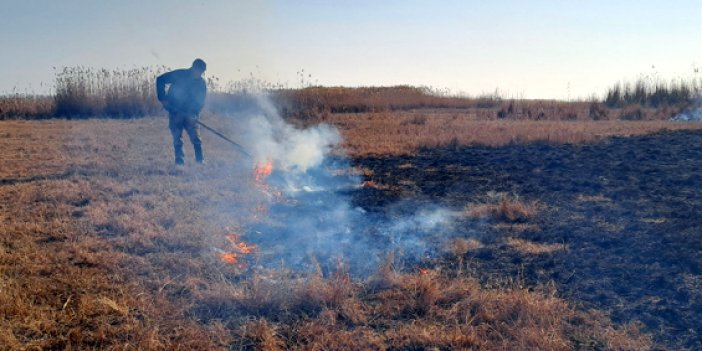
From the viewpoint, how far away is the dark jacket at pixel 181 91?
9469mm

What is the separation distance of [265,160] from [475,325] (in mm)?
7012

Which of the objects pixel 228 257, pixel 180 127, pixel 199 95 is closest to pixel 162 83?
pixel 199 95

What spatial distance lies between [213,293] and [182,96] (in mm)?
6122

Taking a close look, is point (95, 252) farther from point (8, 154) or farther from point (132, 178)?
point (8, 154)

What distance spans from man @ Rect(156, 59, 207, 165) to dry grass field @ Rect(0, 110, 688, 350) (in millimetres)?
2287

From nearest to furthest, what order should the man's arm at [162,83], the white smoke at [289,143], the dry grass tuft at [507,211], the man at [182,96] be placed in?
the dry grass tuft at [507,211], the man's arm at [162,83], the man at [182,96], the white smoke at [289,143]

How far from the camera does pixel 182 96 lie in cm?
962

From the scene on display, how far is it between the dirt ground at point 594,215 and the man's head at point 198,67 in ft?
11.7

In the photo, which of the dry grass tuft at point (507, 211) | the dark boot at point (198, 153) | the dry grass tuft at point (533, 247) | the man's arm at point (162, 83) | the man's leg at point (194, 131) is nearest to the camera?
the dry grass tuft at point (533, 247)

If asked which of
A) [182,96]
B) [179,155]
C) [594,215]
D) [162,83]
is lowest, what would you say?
[594,215]

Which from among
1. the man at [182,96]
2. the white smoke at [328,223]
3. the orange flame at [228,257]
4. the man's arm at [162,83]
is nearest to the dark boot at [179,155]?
the man at [182,96]

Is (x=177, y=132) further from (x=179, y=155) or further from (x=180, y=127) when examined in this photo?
(x=179, y=155)

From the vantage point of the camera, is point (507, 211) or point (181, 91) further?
point (181, 91)

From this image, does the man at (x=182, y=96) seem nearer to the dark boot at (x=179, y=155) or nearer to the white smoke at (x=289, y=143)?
the dark boot at (x=179, y=155)
